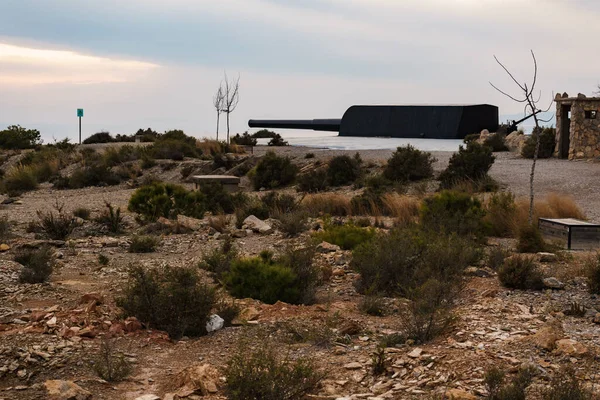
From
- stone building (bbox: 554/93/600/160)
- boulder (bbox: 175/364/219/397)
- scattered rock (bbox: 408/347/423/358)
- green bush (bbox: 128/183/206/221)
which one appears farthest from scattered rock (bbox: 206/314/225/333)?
stone building (bbox: 554/93/600/160)

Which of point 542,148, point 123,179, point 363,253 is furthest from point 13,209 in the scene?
point 542,148

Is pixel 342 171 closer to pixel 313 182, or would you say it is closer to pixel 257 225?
pixel 313 182

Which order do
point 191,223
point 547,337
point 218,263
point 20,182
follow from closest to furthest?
point 547,337
point 218,263
point 191,223
point 20,182

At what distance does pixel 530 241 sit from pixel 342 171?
484 inches

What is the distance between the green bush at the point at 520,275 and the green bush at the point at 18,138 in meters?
37.2

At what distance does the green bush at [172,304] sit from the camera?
7.36m

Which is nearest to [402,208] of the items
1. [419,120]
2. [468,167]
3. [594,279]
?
[468,167]

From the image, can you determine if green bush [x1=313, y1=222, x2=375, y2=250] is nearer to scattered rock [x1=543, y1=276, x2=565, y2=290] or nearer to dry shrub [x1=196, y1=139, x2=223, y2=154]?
scattered rock [x1=543, y1=276, x2=565, y2=290]

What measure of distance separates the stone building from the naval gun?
231 inches

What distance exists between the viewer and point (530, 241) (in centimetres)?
1188

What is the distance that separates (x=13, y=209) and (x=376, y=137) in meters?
18.9

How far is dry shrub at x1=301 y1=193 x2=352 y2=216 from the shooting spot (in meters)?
17.8

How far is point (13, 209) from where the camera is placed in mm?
20641

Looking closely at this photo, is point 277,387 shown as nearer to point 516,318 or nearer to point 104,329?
point 104,329
